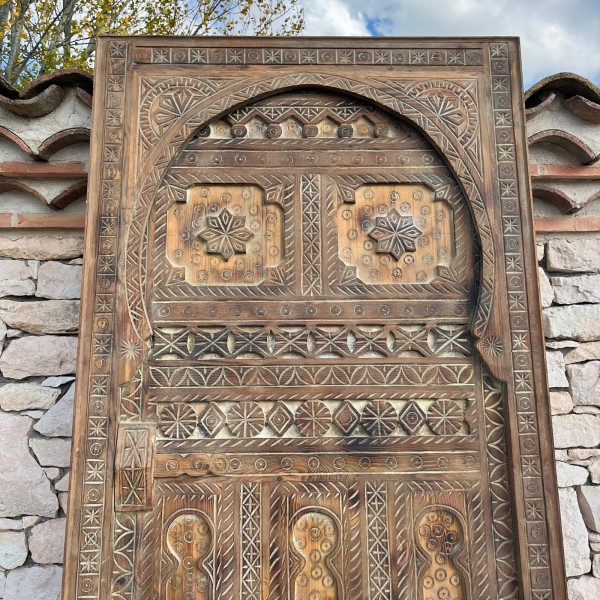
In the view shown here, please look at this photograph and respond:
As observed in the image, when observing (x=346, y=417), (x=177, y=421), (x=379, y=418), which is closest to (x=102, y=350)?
(x=177, y=421)

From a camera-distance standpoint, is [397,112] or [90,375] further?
[397,112]

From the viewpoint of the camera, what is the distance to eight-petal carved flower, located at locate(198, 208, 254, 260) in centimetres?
274

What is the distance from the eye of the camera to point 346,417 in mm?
2609

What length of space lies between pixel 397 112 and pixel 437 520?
1.97m

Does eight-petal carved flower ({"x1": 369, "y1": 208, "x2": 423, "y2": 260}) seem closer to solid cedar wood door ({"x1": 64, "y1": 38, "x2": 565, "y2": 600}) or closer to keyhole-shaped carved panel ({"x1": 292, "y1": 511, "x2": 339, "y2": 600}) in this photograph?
solid cedar wood door ({"x1": 64, "y1": 38, "x2": 565, "y2": 600})

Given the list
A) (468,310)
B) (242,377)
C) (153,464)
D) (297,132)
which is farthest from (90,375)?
(468,310)

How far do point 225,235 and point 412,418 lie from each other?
1.26m

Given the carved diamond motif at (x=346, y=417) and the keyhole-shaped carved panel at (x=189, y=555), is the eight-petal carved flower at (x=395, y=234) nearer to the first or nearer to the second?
the carved diamond motif at (x=346, y=417)

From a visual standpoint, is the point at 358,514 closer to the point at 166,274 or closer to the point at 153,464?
the point at 153,464

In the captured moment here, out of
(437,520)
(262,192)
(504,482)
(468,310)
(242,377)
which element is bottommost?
(437,520)

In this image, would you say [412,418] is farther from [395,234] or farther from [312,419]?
[395,234]

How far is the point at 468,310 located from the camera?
2.71 metres

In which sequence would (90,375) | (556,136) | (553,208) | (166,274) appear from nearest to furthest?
1. (90,375)
2. (166,274)
3. (556,136)
4. (553,208)

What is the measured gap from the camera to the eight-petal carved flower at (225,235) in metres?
2.74
